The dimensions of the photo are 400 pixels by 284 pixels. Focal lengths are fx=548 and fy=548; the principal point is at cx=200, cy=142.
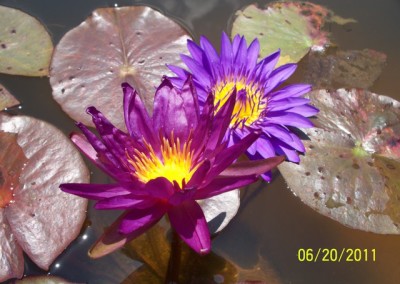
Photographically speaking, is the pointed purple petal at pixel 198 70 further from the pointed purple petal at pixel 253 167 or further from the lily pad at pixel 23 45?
the lily pad at pixel 23 45

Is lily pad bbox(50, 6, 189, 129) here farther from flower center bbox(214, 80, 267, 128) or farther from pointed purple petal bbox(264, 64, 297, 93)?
pointed purple petal bbox(264, 64, 297, 93)

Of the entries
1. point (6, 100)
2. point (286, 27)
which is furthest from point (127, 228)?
point (286, 27)

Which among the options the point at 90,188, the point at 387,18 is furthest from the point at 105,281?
the point at 387,18

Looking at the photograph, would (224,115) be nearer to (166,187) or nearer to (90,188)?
(166,187)

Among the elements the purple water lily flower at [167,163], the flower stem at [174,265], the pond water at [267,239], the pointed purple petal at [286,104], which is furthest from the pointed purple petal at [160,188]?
the pointed purple petal at [286,104]

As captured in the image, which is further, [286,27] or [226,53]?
[286,27]

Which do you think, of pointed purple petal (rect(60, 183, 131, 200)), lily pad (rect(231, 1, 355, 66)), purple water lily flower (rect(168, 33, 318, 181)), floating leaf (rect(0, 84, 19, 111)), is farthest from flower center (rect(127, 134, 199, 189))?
lily pad (rect(231, 1, 355, 66))

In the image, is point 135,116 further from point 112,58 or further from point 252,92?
point 112,58
